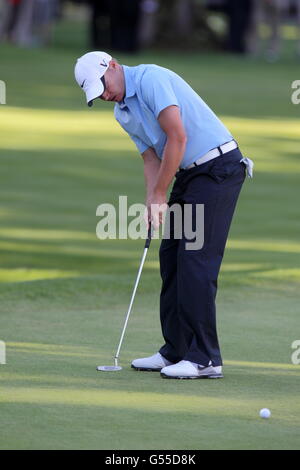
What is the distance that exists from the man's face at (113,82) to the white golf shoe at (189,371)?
1.25 m

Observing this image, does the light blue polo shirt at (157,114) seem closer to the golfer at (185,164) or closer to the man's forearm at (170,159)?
the golfer at (185,164)

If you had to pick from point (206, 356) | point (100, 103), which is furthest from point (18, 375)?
point (100, 103)

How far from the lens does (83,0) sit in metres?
33.7

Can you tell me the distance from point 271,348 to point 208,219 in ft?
3.89

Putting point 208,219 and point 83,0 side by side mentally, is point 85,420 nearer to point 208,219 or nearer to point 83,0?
point 208,219

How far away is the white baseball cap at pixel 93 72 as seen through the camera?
224 inches

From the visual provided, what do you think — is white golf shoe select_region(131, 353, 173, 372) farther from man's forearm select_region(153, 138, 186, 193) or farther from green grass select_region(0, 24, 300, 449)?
man's forearm select_region(153, 138, 186, 193)

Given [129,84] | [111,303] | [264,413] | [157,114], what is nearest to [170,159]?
[157,114]

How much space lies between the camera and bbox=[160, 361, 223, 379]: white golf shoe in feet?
19.3

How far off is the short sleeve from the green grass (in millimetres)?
1246

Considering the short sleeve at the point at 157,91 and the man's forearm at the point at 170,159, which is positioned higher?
the short sleeve at the point at 157,91

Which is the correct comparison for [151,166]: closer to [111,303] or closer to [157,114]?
[157,114]

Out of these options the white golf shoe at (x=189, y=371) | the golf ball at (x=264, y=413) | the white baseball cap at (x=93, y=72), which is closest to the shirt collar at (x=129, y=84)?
the white baseball cap at (x=93, y=72)

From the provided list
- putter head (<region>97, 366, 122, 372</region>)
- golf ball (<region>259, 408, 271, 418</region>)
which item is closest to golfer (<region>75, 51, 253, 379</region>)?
putter head (<region>97, 366, 122, 372</region>)
